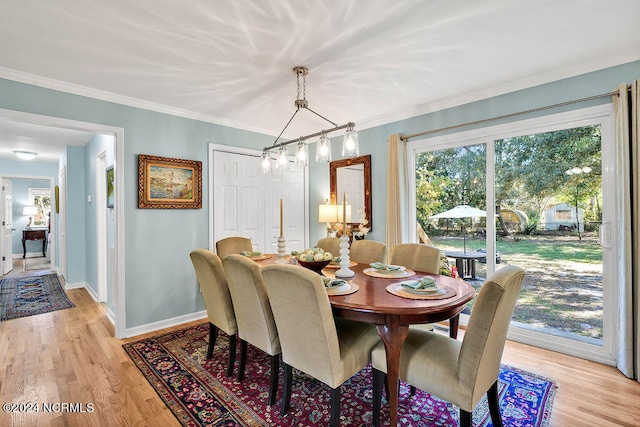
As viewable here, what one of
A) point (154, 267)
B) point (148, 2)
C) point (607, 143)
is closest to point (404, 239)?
point (607, 143)

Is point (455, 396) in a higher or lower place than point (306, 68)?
lower

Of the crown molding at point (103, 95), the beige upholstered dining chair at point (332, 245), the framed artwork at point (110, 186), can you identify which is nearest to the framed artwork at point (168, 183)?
the crown molding at point (103, 95)

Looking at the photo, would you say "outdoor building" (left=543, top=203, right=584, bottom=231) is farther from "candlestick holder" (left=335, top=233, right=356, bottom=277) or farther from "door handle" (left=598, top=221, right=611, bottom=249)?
"candlestick holder" (left=335, top=233, right=356, bottom=277)

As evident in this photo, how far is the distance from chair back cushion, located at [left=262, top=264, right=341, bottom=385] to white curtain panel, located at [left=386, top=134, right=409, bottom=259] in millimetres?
2151

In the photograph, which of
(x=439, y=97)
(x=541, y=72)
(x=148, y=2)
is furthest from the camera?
(x=439, y=97)

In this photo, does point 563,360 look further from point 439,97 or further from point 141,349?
point 141,349

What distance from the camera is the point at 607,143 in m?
2.45

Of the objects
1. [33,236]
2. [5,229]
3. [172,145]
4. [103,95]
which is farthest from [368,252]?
[33,236]

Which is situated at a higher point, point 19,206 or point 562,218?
point 19,206

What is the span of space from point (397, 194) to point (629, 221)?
1954 mm

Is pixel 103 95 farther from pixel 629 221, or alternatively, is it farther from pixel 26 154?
pixel 629 221

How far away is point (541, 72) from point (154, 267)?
13.9 ft

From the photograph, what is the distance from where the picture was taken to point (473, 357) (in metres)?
1.38

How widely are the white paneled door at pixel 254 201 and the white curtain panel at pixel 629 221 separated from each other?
3.65 m
